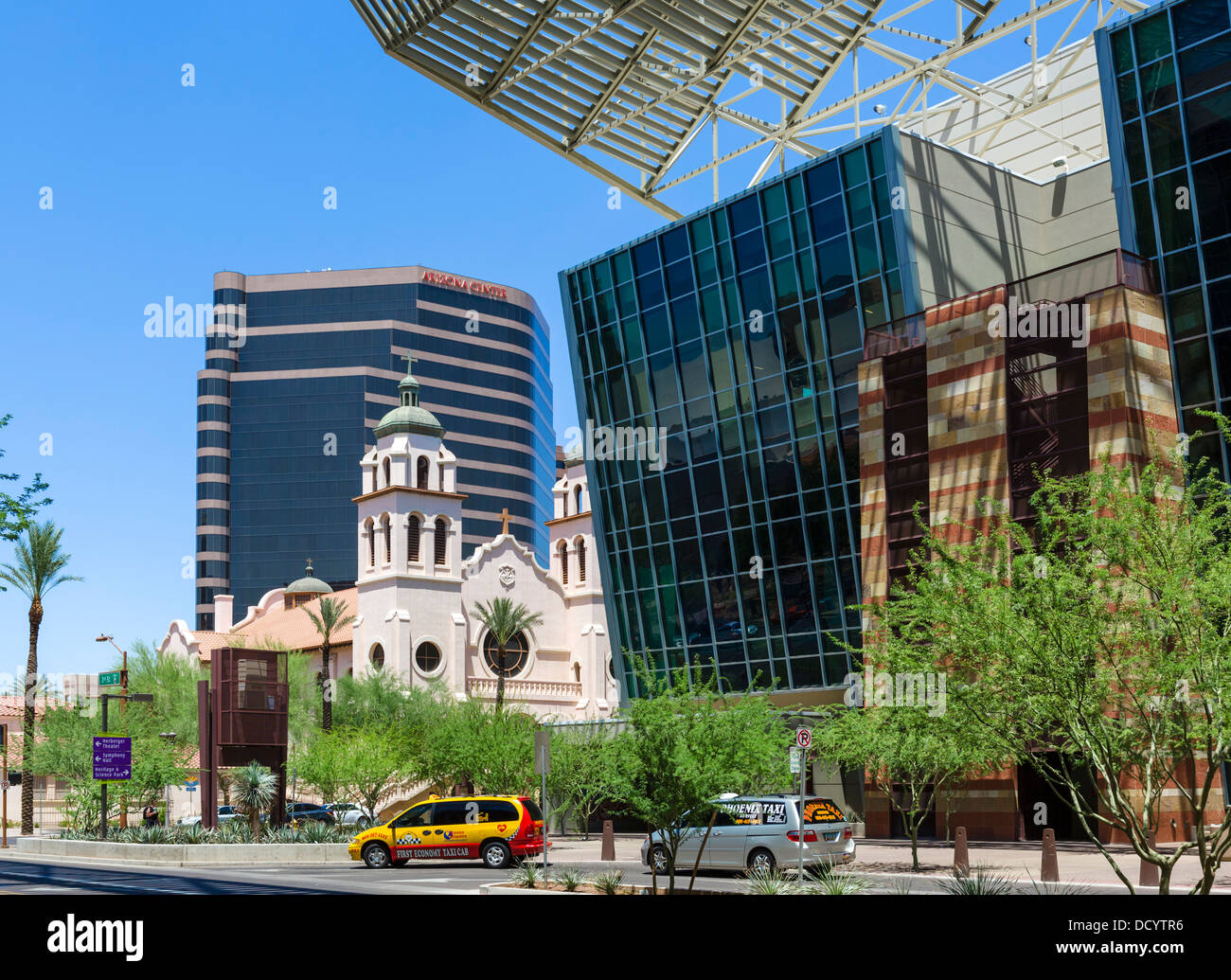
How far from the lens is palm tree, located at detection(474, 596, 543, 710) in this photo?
229 ft

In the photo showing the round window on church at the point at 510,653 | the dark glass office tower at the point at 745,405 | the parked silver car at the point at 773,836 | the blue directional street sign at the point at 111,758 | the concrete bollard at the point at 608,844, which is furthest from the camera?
the round window on church at the point at 510,653

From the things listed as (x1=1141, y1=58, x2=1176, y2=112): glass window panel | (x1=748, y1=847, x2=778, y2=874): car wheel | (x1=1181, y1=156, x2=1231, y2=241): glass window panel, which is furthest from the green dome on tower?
(x1=748, y1=847, x2=778, y2=874): car wheel

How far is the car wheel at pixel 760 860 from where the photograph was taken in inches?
996

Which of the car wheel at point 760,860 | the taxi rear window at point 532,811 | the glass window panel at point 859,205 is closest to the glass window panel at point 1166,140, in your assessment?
the glass window panel at point 859,205

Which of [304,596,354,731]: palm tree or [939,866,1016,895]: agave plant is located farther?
[304,596,354,731]: palm tree

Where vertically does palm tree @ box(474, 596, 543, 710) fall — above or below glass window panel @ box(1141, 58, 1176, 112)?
below

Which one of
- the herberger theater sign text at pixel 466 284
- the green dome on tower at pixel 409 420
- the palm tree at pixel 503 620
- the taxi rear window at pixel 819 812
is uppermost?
the herberger theater sign text at pixel 466 284

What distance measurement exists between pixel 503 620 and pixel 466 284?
77101 millimetres

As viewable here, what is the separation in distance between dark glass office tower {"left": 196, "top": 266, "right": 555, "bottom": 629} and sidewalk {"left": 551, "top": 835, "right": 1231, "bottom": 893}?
96.3m

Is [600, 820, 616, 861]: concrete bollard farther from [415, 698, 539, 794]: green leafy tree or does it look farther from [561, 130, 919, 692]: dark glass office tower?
[561, 130, 919, 692]: dark glass office tower

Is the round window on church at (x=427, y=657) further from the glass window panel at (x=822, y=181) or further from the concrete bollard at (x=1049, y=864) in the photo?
the concrete bollard at (x=1049, y=864)

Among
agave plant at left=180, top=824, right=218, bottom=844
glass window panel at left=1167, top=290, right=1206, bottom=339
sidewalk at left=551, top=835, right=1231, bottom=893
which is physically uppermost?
glass window panel at left=1167, top=290, right=1206, bottom=339

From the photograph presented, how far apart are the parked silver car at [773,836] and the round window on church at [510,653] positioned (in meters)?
48.2
